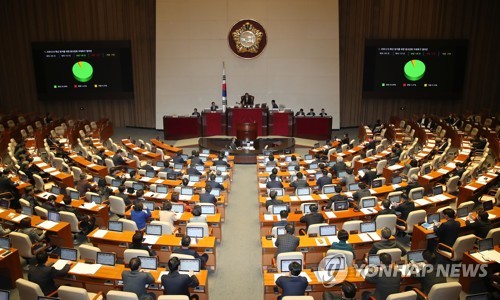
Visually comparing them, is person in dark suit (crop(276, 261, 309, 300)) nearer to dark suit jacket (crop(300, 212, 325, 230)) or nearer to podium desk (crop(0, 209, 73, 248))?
dark suit jacket (crop(300, 212, 325, 230))

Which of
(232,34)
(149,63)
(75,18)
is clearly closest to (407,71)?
(232,34)

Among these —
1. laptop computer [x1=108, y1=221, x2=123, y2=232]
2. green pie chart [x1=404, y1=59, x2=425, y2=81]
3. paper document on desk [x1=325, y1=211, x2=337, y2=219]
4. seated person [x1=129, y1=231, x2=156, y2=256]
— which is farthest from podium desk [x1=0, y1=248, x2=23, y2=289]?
green pie chart [x1=404, y1=59, x2=425, y2=81]

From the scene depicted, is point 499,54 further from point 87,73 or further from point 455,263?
point 87,73

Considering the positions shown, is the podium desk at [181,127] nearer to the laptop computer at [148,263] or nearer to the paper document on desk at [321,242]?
the paper document on desk at [321,242]

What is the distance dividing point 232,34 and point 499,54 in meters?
15.4

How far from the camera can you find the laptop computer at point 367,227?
9.05m

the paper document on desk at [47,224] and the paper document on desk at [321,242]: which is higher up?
the paper document on desk at [47,224]

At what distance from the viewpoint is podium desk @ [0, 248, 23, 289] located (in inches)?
324

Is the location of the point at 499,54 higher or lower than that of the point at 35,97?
higher

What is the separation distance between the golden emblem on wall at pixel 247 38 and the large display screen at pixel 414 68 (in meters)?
6.00

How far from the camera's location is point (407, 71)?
2358 centimetres

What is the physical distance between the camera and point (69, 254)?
7.98 m

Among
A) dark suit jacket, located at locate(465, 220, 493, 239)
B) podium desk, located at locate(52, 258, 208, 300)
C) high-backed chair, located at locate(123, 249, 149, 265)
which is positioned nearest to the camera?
podium desk, located at locate(52, 258, 208, 300)

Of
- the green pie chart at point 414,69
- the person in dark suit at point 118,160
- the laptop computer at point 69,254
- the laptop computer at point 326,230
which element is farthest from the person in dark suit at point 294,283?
the green pie chart at point 414,69
